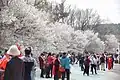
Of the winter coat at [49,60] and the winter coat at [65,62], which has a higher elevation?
the winter coat at [65,62]

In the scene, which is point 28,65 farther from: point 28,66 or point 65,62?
point 65,62

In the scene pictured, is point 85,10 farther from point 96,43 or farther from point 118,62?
point 118,62

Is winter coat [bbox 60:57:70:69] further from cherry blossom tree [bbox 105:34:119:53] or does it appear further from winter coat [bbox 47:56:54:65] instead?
cherry blossom tree [bbox 105:34:119:53]

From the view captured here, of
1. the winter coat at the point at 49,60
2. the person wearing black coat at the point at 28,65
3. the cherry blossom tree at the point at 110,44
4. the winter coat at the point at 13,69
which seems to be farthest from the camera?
the cherry blossom tree at the point at 110,44

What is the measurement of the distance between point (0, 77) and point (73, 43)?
69812mm

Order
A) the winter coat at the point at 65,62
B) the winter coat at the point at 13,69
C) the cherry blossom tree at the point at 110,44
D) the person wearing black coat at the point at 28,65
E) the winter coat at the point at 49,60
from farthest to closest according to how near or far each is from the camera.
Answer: the cherry blossom tree at the point at 110,44 < the winter coat at the point at 49,60 < the winter coat at the point at 65,62 < the person wearing black coat at the point at 28,65 < the winter coat at the point at 13,69

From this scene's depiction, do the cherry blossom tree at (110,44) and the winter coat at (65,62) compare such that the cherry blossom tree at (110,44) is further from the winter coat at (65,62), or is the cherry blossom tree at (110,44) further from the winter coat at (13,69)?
the winter coat at (13,69)

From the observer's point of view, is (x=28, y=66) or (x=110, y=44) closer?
(x=28, y=66)

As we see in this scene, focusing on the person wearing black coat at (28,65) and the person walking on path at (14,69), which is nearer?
the person walking on path at (14,69)

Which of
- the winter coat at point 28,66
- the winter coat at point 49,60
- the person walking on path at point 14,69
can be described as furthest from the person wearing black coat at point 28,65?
the winter coat at point 49,60

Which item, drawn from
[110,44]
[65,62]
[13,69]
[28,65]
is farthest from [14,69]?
[110,44]

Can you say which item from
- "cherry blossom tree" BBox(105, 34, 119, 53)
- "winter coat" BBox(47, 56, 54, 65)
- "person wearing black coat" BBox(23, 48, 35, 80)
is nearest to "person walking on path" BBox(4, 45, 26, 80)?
"person wearing black coat" BBox(23, 48, 35, 80)

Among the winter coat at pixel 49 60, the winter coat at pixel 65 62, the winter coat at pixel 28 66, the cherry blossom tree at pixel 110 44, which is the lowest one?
the cherry blossom tree at pixel 110 44

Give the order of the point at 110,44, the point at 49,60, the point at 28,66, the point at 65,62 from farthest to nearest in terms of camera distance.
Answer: the point at 110,44 → the point at 49,60 → the point at 65,62 → the point at 28,66
